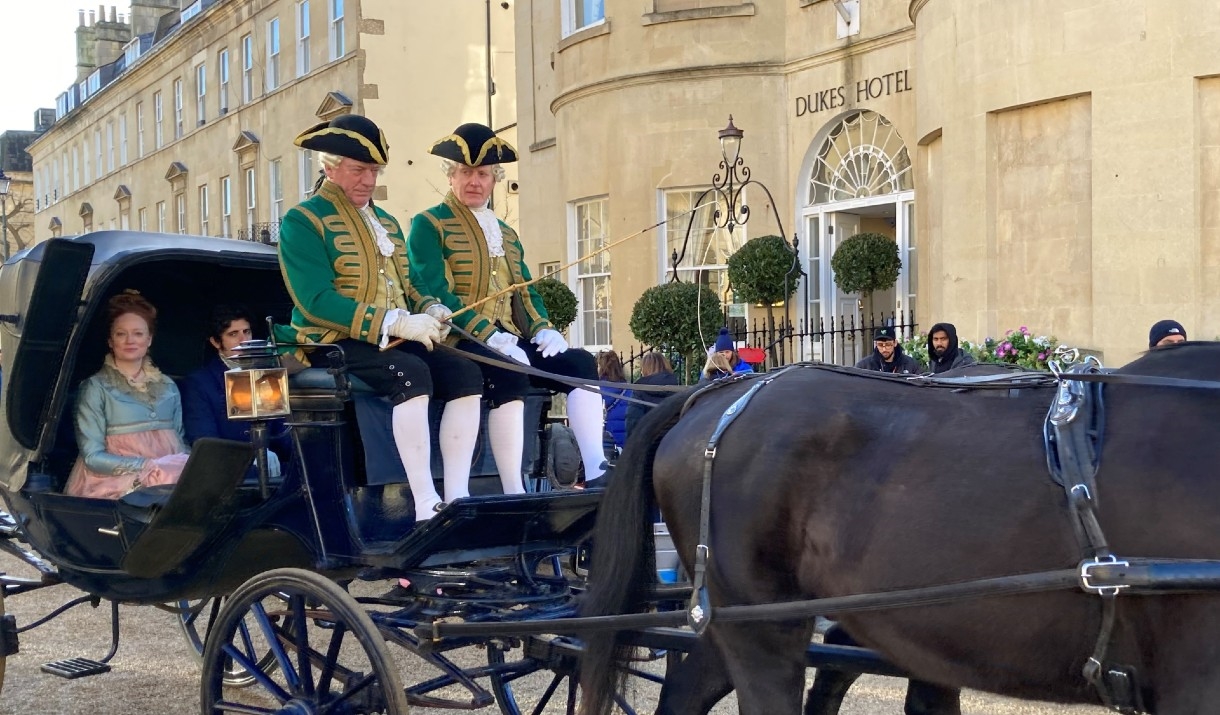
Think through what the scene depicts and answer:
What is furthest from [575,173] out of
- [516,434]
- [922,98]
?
[516,434]

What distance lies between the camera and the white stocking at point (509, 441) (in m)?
5.09

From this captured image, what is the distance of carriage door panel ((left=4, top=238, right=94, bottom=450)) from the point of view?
508cm

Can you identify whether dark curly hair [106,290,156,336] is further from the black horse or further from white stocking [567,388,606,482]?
the black horse

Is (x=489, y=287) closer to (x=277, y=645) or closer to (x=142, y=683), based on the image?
(x=277, y=645)

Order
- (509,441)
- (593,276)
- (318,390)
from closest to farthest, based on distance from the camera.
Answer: (318,390), (509,441), (593,276)

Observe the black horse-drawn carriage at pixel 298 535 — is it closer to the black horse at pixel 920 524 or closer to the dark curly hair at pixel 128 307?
the dark curly hair at pixel 128 307

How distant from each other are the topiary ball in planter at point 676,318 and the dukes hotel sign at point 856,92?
9.30 feet

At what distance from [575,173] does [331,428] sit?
1351 cm

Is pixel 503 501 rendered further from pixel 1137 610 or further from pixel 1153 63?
pixel 1153 63

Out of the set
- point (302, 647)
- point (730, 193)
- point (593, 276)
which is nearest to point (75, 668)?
point (302, 647)

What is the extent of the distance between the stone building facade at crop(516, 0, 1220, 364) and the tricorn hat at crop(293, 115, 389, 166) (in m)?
7.71

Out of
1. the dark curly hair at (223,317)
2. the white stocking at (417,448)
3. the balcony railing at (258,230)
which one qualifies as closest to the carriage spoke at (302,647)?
the white stocking at (417,448)

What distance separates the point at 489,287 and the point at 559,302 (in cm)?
1176

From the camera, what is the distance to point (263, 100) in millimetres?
30531
